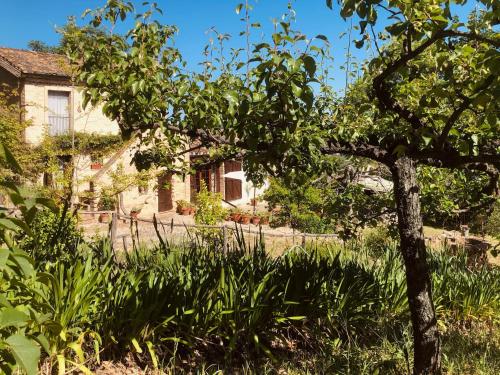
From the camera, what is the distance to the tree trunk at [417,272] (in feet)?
11.1

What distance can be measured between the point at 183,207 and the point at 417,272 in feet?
55.5

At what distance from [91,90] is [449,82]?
99.8 inches

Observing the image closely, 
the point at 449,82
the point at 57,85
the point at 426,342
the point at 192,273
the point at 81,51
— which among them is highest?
the point at 57,85

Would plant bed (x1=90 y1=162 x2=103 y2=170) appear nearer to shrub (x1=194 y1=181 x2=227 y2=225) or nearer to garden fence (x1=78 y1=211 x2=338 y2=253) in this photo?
garden fence (x1=78 y1=211 x2=338 y2=253)

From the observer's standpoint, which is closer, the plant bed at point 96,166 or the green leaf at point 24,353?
the green leaf at point 24,353

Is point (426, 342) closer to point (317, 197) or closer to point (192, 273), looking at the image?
point (192, 273)

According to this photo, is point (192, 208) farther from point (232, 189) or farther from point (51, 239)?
point (51, 239)

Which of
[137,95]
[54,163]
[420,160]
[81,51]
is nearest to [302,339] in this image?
[420,160]

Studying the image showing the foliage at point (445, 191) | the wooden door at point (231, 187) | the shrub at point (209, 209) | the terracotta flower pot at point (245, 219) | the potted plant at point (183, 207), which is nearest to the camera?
the foliage at point (445, 191)

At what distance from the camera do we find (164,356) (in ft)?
12.2

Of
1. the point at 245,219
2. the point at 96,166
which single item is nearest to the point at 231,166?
the point at 245,219

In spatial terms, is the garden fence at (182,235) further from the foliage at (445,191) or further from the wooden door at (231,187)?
the wooden door at (231,187)

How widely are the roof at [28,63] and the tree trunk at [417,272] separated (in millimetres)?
14703

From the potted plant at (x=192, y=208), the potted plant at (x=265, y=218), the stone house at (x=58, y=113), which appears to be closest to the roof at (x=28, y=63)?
the stone house at (x=58, y=113)
